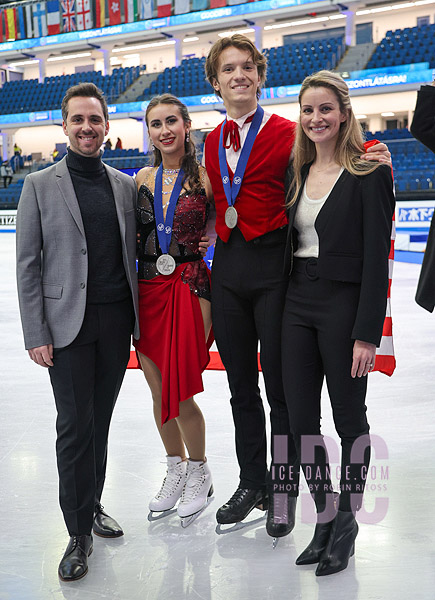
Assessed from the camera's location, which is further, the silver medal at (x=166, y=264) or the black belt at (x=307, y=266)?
the silver medal at (x=166, y=264)

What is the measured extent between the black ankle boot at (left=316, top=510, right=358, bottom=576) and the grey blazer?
968 millimetres

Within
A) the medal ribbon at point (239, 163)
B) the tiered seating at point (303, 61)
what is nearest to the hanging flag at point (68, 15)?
the tiered seating at point (303, 61)

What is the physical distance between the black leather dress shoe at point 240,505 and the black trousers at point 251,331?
28 mm

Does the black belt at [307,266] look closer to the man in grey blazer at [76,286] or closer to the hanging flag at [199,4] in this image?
the man in grey blazer at [76,286]

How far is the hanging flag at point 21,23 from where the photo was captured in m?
22.9

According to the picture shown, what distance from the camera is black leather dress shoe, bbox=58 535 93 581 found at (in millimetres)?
1875

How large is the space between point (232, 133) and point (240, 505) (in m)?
1.26

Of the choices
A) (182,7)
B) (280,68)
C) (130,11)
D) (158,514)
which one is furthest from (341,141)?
(130,11)

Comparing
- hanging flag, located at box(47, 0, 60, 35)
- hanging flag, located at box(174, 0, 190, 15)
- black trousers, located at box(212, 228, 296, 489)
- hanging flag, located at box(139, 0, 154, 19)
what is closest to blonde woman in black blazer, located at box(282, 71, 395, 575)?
black trousers, located at box(212, 228, 296, 489)

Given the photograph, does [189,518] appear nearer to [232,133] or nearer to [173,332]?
[173,332]

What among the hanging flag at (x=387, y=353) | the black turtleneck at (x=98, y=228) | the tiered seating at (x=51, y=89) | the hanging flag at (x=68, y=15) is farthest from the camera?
the hanging flag at (x=68, y=15)

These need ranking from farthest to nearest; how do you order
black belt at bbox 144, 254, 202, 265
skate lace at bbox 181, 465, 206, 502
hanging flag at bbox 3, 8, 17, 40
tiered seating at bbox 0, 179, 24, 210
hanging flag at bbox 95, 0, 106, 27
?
1. hanging flag at bbox 3, 8, 17, 40
2. hanging flag at bbox 95, 0, 106, 27
3. tiered seating at bbox 0, 179, 24, 210
4. skate lace at bbox 181, 465, 206, 502
5. black belt at bbox 144, 254, 202, 265

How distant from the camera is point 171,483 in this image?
7.85ft

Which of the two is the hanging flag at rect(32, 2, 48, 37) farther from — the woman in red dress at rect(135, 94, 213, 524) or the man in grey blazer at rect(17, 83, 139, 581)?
the man in grey blazer at rect(17, 83, 139, 581)
